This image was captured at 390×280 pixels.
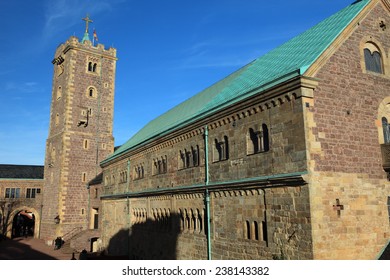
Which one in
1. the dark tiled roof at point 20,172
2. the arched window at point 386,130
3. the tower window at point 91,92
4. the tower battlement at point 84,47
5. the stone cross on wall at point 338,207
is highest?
the tower battlement at point 84,47

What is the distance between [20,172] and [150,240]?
41.3 meters

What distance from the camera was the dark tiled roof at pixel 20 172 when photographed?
5612 cm

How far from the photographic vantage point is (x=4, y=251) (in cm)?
3800

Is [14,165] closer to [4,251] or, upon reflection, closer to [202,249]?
[4,251]

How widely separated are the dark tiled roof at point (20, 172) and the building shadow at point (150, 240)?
31951 mm

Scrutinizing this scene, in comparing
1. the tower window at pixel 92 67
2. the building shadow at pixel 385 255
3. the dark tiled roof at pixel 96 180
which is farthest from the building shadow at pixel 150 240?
the tower window at pixel 92 67

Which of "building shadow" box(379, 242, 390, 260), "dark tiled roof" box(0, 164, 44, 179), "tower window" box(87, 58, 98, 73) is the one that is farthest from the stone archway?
"building shadow" box(379, 242, 390, 260)

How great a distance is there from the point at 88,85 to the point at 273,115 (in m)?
37.5

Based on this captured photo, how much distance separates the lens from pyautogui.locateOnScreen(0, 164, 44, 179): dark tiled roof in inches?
2210

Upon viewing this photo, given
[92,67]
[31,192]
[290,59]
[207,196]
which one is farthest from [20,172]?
[290,59]

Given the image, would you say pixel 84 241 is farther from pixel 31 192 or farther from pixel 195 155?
pixel 195 155

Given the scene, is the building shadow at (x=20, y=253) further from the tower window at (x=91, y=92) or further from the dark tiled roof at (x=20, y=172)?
the tower window at (x=91, y=92)

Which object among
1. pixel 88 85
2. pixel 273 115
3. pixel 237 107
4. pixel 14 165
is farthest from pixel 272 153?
pixel 14 165

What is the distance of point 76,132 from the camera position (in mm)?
45188
